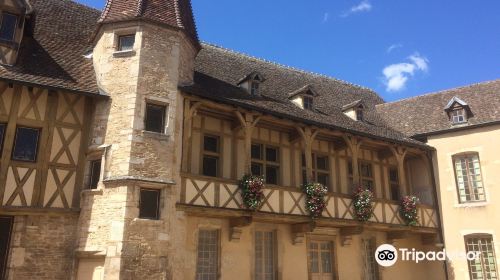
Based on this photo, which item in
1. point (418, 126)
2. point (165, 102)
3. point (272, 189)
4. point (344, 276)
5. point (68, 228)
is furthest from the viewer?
point (418, 126)

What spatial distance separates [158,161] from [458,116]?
1078 cm

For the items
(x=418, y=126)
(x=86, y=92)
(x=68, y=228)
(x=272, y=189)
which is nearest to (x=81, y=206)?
(x=68, y=228)

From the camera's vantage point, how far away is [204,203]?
1070 centimetres

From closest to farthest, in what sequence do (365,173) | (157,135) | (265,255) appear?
(157,135)
(265,255)
(365,173)

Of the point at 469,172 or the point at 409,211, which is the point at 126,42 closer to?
the point at 409,211

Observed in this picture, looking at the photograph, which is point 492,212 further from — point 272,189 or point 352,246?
point 272,189

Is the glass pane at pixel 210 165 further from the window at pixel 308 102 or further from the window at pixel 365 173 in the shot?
the window at pixel 365 173

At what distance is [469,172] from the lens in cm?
1496

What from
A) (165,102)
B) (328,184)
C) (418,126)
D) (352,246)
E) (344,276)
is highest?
(418,126)

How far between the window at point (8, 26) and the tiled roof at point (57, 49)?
1.41 feet

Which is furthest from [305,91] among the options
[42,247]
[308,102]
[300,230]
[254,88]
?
[42,247]

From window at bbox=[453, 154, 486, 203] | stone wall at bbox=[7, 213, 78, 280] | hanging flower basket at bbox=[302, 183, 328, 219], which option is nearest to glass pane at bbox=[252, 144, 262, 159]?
hanging flower basket at bbox=[302, 183, 328, 219]

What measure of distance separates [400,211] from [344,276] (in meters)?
2.77

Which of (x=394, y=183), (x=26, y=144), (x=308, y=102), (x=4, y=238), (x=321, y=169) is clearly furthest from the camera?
(x=394, y=183)
